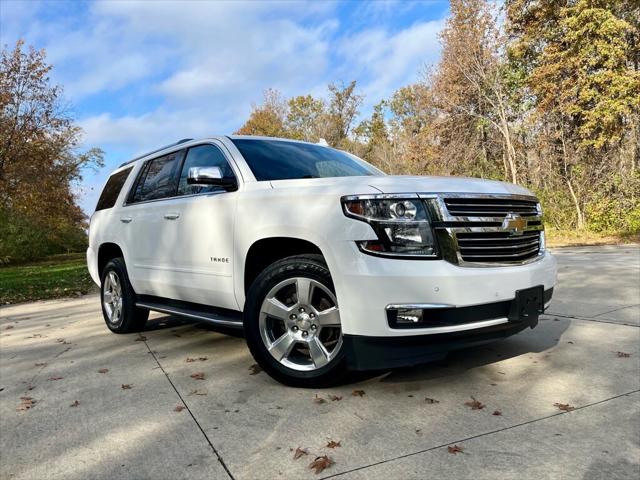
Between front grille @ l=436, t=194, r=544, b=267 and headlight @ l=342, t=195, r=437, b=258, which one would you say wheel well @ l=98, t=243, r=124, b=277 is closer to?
headlight @ l=342, t=195, r=437, b=258

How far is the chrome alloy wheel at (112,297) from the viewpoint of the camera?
5.60 metres

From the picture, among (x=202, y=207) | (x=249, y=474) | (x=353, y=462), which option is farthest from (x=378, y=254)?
(x=202, y=207)

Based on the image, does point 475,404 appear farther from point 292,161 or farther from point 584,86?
point 584,86

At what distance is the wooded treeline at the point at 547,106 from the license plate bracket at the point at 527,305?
16.4 meters

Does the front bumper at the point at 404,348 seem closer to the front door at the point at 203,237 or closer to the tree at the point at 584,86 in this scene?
the front door at the point at 203,237

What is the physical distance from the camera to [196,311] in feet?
A: 14.3

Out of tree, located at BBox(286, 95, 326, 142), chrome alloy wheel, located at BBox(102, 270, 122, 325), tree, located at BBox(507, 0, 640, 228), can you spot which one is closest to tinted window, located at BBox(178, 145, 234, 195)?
chrome alloy wheel, located at BBox(102, 270, 122, 325)

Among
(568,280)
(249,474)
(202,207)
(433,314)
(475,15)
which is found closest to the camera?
(249,474)

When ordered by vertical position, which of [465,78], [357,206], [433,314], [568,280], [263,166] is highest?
[465,78]

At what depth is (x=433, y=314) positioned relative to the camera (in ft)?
9.67

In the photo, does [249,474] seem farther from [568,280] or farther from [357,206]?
[568,280]

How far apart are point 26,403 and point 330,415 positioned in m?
2.17

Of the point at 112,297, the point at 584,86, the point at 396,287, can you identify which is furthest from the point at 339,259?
the point at 584,86

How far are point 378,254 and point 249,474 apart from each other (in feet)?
4.48
